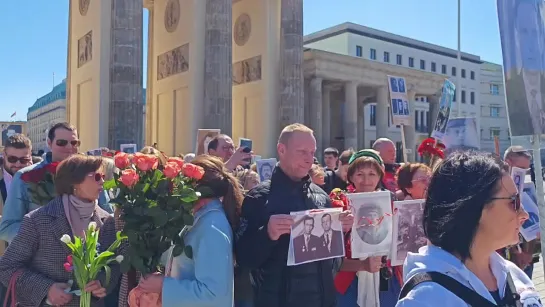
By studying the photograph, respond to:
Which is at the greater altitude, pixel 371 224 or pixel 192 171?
pixel 192 171

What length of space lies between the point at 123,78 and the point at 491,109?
65.1 metres

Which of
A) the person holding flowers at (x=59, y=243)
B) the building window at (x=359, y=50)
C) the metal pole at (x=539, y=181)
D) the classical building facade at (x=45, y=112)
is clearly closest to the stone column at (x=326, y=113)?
the building window at (x=359, y=50)

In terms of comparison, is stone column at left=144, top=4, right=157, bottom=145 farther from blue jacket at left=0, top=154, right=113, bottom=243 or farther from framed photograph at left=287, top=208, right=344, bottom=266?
framed photograph at left=287, top=208, right=344, bottom=266

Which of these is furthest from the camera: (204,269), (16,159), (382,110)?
(382,110)

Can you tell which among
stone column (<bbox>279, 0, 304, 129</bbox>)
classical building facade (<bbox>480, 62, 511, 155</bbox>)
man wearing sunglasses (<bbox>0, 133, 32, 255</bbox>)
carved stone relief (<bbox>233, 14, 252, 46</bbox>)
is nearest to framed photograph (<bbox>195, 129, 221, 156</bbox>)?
man wearing sunglasses (<bbox>0, 133, 32, 255</bbox>)

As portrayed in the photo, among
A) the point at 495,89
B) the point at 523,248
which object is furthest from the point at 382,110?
the point at 495,89

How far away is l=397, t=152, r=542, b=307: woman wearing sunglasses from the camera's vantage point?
1.76 m

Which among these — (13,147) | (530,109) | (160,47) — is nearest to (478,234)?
(530,109)

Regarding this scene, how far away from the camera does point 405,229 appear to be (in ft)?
12.1

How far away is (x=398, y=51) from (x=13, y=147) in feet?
201

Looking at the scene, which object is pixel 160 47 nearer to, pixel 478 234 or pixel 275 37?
pixel 275 37

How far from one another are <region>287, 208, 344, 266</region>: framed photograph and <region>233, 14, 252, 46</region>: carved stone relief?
24.6m

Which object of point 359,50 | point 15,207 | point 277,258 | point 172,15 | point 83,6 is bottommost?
point 277,258

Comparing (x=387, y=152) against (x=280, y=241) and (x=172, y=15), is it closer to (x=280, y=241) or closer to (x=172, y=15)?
(x=280, y=241)
